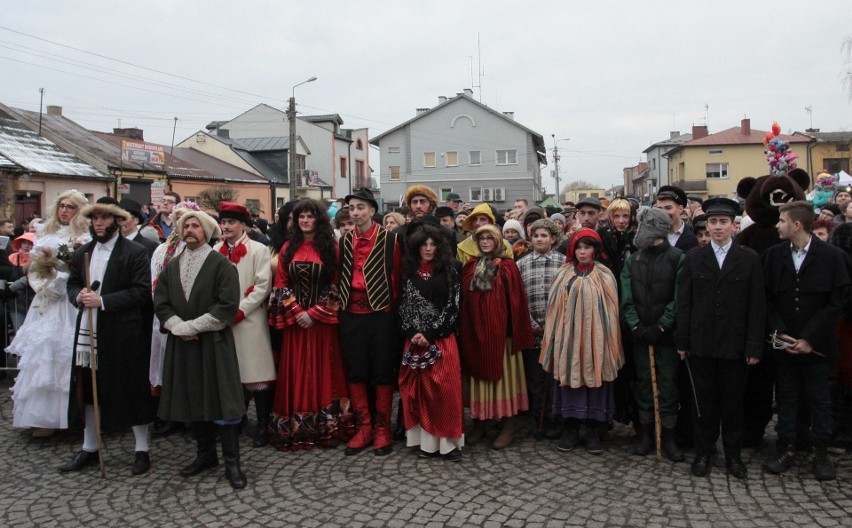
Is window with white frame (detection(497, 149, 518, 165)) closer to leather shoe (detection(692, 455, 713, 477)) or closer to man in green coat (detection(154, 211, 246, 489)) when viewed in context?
leather shoe (detection(692, 455, 713, 477))

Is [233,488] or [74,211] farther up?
[74,211]

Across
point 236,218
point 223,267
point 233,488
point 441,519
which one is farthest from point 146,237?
point 441,519

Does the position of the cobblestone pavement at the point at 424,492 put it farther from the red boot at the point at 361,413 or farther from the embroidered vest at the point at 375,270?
the embroidered vest at the point at 375,270

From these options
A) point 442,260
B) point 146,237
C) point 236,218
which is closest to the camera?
point 442,260

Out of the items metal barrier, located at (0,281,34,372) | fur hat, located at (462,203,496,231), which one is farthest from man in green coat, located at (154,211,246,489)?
metal barrier, located at (0,281,34,372)

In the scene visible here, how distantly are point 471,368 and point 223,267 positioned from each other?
2177mm

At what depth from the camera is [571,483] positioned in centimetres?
470

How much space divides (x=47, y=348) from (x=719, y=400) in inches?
219

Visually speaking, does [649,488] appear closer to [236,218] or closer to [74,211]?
[236,218]

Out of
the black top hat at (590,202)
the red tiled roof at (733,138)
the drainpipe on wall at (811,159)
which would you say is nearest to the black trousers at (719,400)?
the black top hat at (590,202)

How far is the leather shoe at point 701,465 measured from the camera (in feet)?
15.6

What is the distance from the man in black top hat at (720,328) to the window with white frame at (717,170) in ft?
179

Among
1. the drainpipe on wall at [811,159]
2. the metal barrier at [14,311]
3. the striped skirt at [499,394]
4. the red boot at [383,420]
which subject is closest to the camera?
the red boot at [383,420]

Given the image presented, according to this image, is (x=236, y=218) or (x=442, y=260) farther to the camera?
(x=236, y=218)
